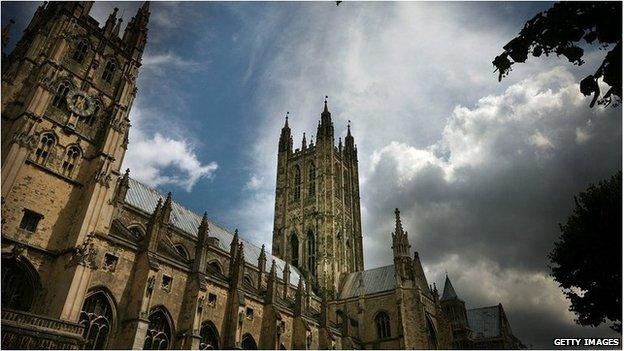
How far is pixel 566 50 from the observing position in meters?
5.61

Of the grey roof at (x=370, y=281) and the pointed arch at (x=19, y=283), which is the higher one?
the grey roof at (x=370, y=281)

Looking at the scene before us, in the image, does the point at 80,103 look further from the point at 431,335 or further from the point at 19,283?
the point at 431,335

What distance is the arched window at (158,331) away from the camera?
20.5 m

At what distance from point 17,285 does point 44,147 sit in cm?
747

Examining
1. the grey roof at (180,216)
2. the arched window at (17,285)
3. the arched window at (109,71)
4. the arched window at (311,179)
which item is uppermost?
the arched window at (311,179)

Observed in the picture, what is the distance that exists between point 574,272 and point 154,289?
21901 mm

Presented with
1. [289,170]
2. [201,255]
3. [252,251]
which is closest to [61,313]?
[201,255]

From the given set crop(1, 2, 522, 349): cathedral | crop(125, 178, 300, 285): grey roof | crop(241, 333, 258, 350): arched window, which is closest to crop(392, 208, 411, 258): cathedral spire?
crop(1, 2, 522, 349): cathedral

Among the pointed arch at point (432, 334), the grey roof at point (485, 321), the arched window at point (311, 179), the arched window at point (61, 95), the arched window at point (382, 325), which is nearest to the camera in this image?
the arched window at point (61, 95)

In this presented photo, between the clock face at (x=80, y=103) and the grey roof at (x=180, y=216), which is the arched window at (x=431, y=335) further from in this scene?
the clock face at (x=80, y=103)

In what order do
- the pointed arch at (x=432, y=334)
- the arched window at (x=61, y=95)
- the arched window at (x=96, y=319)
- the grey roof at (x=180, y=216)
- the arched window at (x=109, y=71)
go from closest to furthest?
the arched window at (x=96, y=319)
the arched window at (x=61, y=95)
the arched window at (x=109, y=71)
the grey roof at (x=180, y=216)
the pointed arch at (x=432, y=334)

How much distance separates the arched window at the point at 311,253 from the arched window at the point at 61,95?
32.4 m

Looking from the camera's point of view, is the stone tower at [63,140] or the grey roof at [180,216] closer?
the stone tower at [63,140]

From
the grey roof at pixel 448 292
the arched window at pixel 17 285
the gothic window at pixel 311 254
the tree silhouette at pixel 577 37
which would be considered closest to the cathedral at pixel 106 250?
the arched window at pixel 17 285
